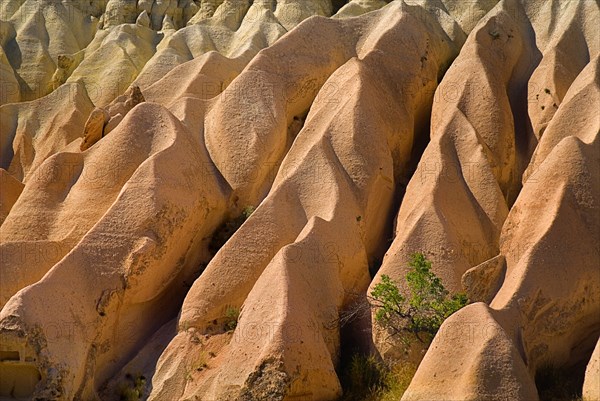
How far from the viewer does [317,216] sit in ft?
51.7

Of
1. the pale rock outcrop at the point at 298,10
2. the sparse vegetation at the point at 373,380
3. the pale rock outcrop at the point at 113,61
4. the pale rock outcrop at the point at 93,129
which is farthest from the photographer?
the pale rock outcrop at the point at 298,10

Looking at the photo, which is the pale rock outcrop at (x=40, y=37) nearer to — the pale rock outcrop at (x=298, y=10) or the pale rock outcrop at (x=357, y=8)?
the pale rock outcrop at (x=298, y=10)

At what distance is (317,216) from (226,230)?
2.14 m

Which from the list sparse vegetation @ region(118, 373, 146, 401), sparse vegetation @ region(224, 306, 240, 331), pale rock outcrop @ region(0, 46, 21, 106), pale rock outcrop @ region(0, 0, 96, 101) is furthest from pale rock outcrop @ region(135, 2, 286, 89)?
sparse vegetation @ region(118, 373, 146, 401)

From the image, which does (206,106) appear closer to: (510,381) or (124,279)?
(124,279)

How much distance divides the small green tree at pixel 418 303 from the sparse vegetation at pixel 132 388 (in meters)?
3.39

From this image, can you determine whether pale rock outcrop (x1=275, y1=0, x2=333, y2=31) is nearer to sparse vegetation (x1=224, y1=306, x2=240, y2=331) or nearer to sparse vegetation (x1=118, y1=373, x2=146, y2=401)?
sparse vegetation (x1=224, y1=306, x2=240, y2=331)

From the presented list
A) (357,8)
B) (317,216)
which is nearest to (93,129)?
(317,216)

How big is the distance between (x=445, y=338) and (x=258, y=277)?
341 cm

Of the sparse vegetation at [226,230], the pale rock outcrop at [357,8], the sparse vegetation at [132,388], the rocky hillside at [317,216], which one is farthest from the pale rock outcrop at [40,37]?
the sparse vegetation at [132,388]

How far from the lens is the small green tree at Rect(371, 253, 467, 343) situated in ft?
47.2

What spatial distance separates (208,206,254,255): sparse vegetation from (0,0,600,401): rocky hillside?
35 mm

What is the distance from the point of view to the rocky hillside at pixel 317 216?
1419 cm

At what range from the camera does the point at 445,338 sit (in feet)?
42.8
